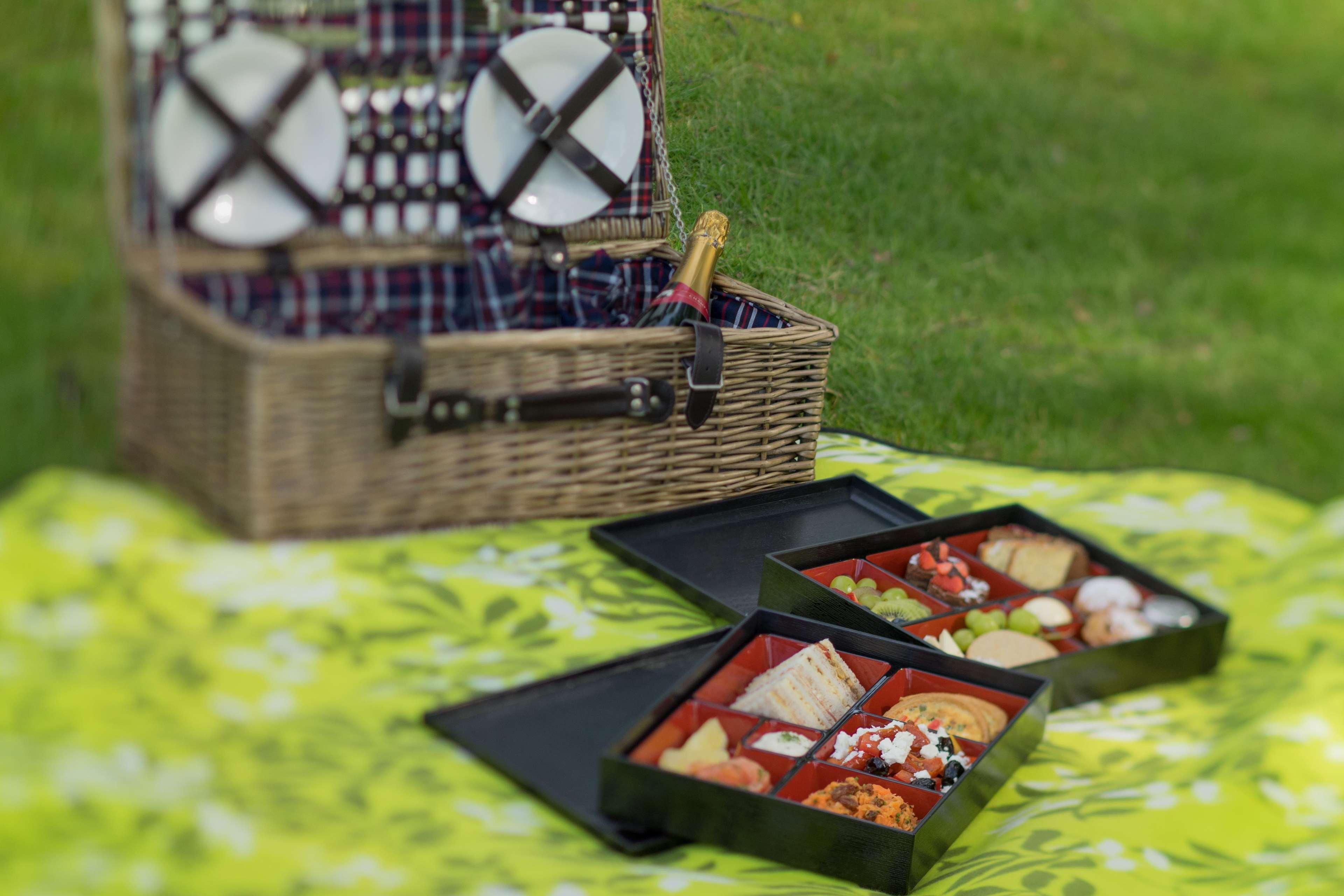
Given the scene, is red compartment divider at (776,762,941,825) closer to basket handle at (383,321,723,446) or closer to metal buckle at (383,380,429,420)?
basket handle at (383,321,723,446)

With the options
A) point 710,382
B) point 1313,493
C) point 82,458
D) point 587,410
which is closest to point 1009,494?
point 710,382

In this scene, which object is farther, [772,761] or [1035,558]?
[1035,558]

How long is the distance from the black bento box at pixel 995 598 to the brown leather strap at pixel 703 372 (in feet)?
0.55

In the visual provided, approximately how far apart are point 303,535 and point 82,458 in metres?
0.13

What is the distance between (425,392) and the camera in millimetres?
846

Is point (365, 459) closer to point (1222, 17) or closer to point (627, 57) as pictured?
point (627, 57)

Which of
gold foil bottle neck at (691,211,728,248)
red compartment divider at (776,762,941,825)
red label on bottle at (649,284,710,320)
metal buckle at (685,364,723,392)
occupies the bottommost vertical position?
red compartment divider at (776,762,941,825)

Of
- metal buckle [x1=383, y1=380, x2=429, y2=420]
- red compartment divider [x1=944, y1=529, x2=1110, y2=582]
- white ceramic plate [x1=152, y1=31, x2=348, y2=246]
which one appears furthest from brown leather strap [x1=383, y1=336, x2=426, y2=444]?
red compartment divider [x1=944, y1=529, x2=1110, y2=582]

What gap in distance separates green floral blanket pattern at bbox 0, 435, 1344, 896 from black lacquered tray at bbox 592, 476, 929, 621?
23 millimetres

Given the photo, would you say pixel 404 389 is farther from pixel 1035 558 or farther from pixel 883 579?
pixel 1035 558

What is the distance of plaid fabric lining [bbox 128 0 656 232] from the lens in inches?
28.6

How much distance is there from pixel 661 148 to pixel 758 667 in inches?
17.1

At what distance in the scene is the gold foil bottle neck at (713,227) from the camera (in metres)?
1.08

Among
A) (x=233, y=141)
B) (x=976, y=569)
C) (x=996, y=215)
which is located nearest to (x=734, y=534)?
(x=976, y=569)
